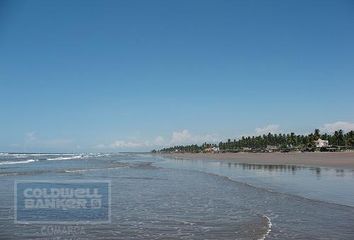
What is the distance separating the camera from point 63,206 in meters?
15.9

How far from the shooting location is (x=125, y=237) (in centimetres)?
1098

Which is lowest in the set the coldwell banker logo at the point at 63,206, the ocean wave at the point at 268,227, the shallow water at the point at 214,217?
the ocean wave at the point at 268,227

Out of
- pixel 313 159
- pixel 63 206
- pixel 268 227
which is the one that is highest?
A: pixel 313 159

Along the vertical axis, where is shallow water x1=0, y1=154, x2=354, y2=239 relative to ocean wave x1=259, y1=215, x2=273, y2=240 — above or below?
above

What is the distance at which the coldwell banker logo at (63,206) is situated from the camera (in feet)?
44.3

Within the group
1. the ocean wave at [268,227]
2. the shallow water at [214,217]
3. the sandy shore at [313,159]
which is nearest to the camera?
the ocean wave at [268,227]

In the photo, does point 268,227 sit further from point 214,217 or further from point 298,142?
point 298,142

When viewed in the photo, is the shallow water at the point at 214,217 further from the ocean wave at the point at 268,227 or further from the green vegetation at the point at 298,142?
the green vegetation at the point at 298,142

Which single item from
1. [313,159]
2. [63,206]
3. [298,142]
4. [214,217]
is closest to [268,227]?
[214,217]

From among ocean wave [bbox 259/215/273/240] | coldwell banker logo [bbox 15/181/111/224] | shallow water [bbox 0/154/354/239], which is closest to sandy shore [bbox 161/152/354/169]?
shallow water [bbox 0/154/354/239]

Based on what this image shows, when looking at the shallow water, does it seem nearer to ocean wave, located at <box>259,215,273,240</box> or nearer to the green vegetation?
ocean wave, located at <box>259,215,273,240</box>

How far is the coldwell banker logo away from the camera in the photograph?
13.5 metres

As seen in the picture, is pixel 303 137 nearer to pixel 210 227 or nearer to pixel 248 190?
pixel 248 190

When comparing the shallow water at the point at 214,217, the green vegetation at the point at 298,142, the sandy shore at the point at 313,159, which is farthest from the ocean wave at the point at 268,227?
the green vegetation at the point at 298,142
